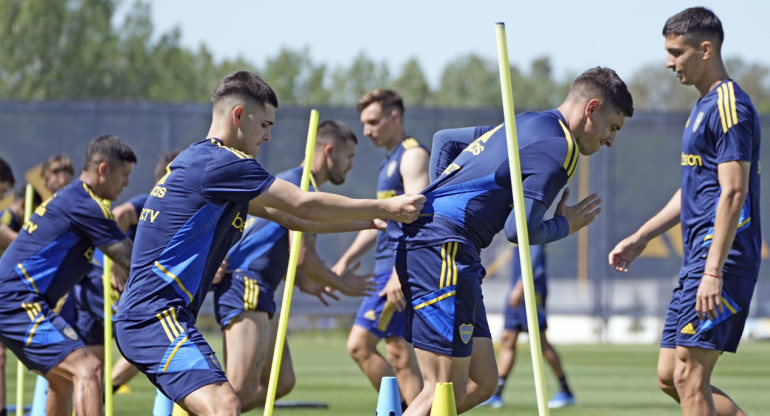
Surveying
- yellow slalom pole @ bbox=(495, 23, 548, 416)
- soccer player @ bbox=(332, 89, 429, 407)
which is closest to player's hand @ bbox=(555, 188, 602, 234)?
yellow slalom pole @ bbox=(495, 23, 548, 416)

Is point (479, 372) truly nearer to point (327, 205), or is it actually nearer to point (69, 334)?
point (327, 205)

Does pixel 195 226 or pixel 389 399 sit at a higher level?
pixel 195 226

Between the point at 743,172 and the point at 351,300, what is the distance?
17.4 metres

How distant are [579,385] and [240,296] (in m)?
7.47

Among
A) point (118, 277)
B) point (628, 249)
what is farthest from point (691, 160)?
point (118, 277)

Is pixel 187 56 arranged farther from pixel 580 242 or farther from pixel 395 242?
pixel 395 242

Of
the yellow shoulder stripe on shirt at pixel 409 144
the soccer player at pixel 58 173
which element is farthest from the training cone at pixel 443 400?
the soccer player at pixel 58 173

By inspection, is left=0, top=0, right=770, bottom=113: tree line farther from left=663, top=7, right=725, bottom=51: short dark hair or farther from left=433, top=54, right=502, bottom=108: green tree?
left=663, top=7, right=725, bottom=51: short dark hair

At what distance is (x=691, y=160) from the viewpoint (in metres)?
6.82

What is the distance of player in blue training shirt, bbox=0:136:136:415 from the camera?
745cm

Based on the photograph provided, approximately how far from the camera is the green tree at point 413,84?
79.9m

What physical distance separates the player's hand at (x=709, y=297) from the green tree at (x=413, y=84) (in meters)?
73.2

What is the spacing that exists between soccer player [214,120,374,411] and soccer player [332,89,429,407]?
411mm

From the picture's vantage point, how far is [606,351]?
22.5 meters
